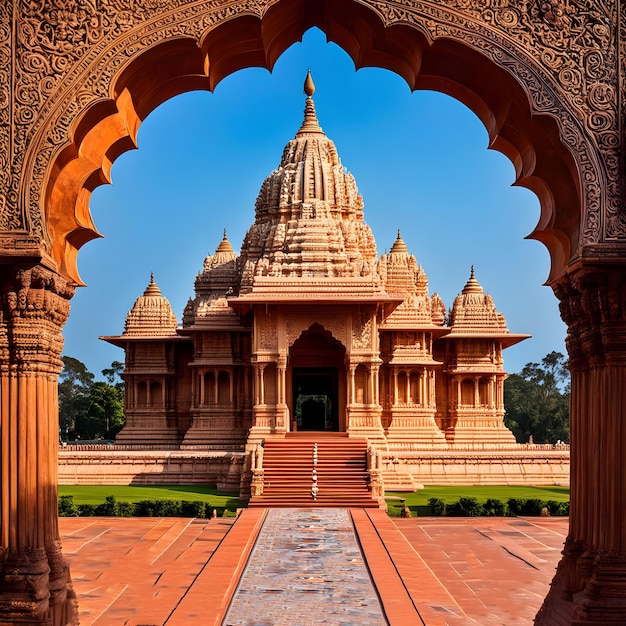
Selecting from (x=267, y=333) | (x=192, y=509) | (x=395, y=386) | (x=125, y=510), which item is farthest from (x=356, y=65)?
(x=395, y=386)

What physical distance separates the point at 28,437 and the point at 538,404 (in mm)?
62956

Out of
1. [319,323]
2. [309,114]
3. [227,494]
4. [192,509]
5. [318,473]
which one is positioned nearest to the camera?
[192,509]

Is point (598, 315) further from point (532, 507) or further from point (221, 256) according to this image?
point (221, 256)

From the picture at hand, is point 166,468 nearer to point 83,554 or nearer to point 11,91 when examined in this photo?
point 83,554

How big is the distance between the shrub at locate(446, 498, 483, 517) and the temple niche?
7.30 metres

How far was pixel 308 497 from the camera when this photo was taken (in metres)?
23.2

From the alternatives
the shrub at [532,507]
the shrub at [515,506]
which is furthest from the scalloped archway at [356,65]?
the shrub at [515,506]

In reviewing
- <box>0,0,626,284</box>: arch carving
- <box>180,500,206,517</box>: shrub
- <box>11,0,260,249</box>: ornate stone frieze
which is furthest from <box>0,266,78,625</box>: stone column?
<box>180,500,206,517</box>: shrub

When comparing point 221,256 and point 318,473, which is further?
point 221,256

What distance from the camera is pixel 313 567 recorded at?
44.9 feet

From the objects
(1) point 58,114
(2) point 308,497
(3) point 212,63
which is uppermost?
(3) point 212,63

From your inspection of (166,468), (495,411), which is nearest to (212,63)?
(166,468)

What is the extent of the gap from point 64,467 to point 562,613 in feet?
73.5

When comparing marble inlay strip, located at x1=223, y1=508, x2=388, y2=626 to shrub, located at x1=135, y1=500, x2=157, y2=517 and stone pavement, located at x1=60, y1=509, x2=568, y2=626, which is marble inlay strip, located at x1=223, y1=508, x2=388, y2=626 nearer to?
stone pavement, located at x1=60, y1=509, x2=568, y2=626
